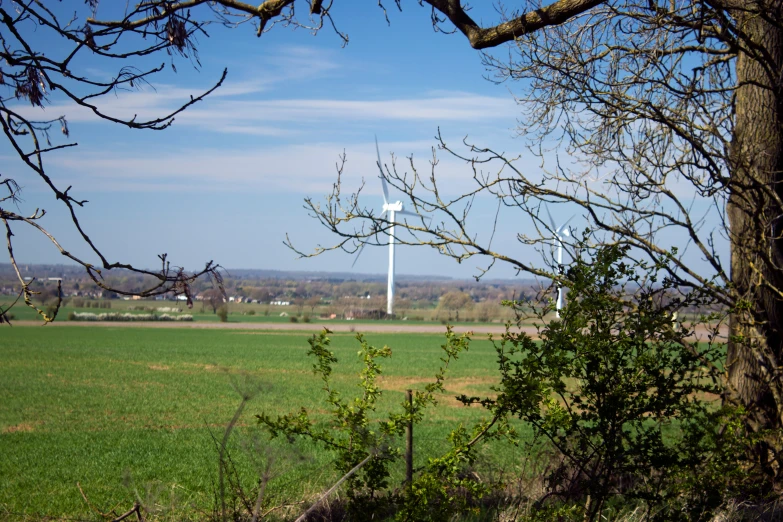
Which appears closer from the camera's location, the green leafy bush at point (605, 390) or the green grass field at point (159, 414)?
the green leafy bush at point (605, 390)

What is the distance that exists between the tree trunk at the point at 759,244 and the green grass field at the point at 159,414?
403 centimetres

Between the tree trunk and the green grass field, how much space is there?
4.03m

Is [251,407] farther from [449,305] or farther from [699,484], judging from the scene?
[449,305]

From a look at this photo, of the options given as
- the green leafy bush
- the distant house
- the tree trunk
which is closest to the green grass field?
the green leafy bush

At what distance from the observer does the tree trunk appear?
6887 mm

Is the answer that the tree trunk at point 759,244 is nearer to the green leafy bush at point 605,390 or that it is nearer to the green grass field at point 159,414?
the green leafy bush at point 605,390

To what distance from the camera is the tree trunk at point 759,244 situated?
689cm

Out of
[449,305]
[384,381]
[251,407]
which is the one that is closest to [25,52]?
[251,407]

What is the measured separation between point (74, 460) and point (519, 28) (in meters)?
14.8

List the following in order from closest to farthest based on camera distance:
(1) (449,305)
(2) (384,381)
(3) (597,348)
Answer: (3) (597,348)
(2) (384,381)
(1) (449,305)

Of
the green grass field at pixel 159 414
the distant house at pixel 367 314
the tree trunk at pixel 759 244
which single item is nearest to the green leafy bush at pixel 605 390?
the green grass field at pixel 159 414

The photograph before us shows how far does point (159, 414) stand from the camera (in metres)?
24.6

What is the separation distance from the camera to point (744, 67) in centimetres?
752

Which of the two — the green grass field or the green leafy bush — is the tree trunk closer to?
the green leafy bush
